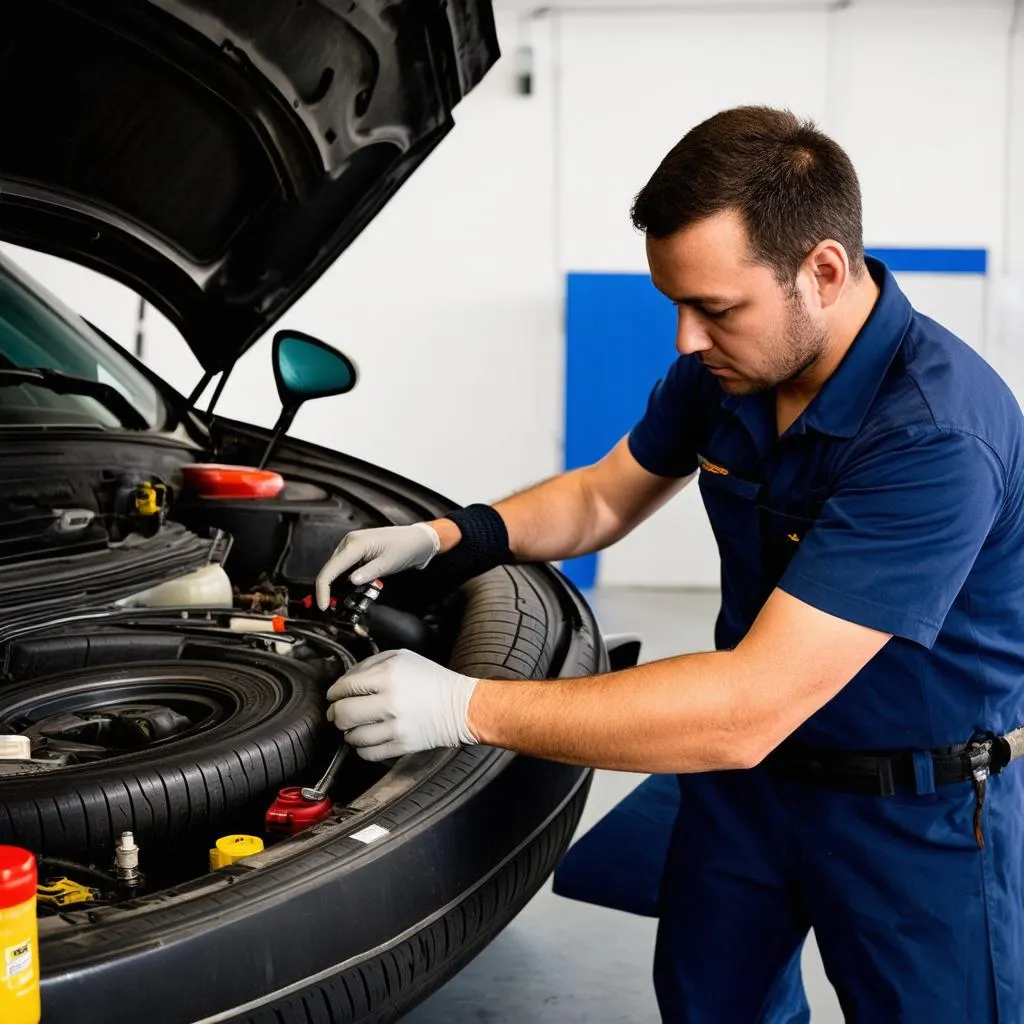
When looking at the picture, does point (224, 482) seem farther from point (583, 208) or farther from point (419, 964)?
point (583, 208)

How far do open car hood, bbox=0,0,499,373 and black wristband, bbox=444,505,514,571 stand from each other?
2.18ft

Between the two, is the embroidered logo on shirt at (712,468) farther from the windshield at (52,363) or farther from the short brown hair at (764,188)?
the windshield at (52,363)

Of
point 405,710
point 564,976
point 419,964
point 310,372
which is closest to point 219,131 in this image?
point 310,372

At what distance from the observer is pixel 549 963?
2.21m

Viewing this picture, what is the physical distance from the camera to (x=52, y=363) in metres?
2.22

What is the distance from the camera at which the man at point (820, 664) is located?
4.22 ft

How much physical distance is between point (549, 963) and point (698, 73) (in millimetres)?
5301

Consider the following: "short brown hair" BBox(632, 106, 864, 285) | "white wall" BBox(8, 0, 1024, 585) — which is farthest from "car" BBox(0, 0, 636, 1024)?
"white wall" BBox(8, 0, 1024, 585)

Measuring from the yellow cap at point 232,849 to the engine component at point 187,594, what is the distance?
71 cm

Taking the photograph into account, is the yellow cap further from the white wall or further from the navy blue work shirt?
the white wall

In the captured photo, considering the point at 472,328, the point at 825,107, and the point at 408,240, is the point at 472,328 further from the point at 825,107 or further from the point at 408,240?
the point at 825,107

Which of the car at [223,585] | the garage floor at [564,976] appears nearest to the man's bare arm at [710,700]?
the car at [223,585]

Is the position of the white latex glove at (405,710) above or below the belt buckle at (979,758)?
above

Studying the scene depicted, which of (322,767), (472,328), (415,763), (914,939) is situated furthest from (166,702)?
(472,328)
